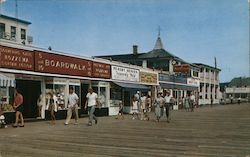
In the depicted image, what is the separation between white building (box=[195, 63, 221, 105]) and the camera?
7606 centimetres

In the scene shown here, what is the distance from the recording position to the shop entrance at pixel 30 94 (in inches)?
926

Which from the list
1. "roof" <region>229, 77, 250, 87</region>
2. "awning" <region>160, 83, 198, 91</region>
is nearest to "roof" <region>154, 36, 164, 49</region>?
"awning" <region>160, 83, 198, 91</region>

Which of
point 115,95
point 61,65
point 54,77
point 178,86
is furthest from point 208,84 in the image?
point 54,77

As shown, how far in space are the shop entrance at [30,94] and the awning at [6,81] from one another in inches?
128

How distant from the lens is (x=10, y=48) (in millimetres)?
20547

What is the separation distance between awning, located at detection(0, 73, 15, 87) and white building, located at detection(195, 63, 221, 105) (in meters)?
55.0

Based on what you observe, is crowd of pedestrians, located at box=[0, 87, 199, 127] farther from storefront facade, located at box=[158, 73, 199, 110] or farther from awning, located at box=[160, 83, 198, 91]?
awning, located at box=[160, 83, 198, 91]

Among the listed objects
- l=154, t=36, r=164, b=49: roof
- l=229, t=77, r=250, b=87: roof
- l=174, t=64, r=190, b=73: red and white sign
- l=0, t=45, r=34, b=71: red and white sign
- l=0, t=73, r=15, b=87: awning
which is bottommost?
l=0, t=73, r=15, b=87: awning

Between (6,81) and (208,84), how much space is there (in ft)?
214

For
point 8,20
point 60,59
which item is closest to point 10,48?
point 60,59

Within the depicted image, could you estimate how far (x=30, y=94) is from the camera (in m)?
23.8

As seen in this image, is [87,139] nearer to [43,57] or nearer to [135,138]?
[135,138]

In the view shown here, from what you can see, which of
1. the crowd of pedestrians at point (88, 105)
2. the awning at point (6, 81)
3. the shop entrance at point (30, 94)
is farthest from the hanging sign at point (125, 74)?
the awning at point (6, 81)

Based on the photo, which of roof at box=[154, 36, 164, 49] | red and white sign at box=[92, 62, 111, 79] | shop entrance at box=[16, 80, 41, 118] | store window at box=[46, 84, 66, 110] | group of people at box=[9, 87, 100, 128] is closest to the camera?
group of people at box=[9, 87, 100, 128]
